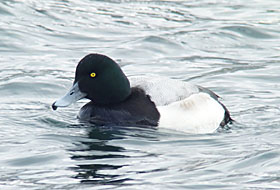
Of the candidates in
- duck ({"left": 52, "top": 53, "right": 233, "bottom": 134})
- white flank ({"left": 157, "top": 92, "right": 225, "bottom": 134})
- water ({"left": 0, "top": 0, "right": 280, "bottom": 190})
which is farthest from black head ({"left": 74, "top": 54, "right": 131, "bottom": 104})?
white flank ({"left": 157, "top": 92, "right": 225, "bottom": 134})

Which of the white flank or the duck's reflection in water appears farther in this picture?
the white flank

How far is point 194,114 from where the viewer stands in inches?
298

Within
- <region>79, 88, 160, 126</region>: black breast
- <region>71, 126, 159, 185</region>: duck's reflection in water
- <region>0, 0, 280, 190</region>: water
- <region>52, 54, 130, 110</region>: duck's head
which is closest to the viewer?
<region>71, 126, 159, 185</region>: duck's reflection in water

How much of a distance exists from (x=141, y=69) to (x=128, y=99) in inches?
122

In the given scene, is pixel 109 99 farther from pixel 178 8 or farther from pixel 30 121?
pixel 178 8

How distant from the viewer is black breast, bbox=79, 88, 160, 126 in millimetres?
7195

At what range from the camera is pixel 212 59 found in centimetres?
1110

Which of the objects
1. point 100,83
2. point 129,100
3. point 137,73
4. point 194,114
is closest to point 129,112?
point 129,100

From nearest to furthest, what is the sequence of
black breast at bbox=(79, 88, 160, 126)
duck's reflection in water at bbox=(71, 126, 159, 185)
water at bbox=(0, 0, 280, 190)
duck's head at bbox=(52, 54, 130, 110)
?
duck's reflection in water at bbox=(71, 126, 159, 185), water at bbox=(0, 0, 280, 190), black breast at bbox=(79, 88, 160, 126), duck's head at bbox=(52, 54, 130, 110)

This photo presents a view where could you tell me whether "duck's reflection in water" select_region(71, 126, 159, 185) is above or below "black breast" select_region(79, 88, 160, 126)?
below

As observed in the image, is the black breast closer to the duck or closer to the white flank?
the duck

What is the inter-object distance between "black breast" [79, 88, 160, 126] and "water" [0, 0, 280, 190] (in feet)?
0.31

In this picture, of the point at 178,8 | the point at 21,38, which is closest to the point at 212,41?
the point at 178,8

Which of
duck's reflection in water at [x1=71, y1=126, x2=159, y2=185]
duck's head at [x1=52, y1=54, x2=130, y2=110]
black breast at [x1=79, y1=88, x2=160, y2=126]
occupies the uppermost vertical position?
duck's head at [x1=52, y1=54, x2=130, y2=110]
